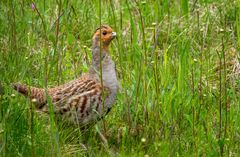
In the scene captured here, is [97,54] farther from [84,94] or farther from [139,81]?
[139,81]

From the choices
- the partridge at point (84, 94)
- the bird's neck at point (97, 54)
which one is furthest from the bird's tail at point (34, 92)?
the bird's neck at point (97, 54)

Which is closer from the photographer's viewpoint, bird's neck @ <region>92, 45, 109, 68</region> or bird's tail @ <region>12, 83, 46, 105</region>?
bird's tail @ <region>12, 83, 46, 105</region>

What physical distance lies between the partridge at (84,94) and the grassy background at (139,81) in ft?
0.32

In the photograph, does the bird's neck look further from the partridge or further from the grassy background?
the grassy background

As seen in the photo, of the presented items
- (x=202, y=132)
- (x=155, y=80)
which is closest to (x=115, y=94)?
(x=155, y=80)

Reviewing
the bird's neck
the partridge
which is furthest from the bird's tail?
the bird's neck

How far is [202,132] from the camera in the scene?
5.52 meters

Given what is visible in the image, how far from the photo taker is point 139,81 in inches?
215

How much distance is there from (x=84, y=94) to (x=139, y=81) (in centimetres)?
55

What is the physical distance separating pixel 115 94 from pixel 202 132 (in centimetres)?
76

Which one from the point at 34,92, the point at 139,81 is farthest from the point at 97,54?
the point at 139,81

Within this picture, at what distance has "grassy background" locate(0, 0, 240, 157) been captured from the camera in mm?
5242

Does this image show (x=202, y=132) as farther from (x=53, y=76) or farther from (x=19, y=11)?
(x=19, y=11)

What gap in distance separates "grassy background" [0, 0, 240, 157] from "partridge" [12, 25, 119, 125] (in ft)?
0.32
